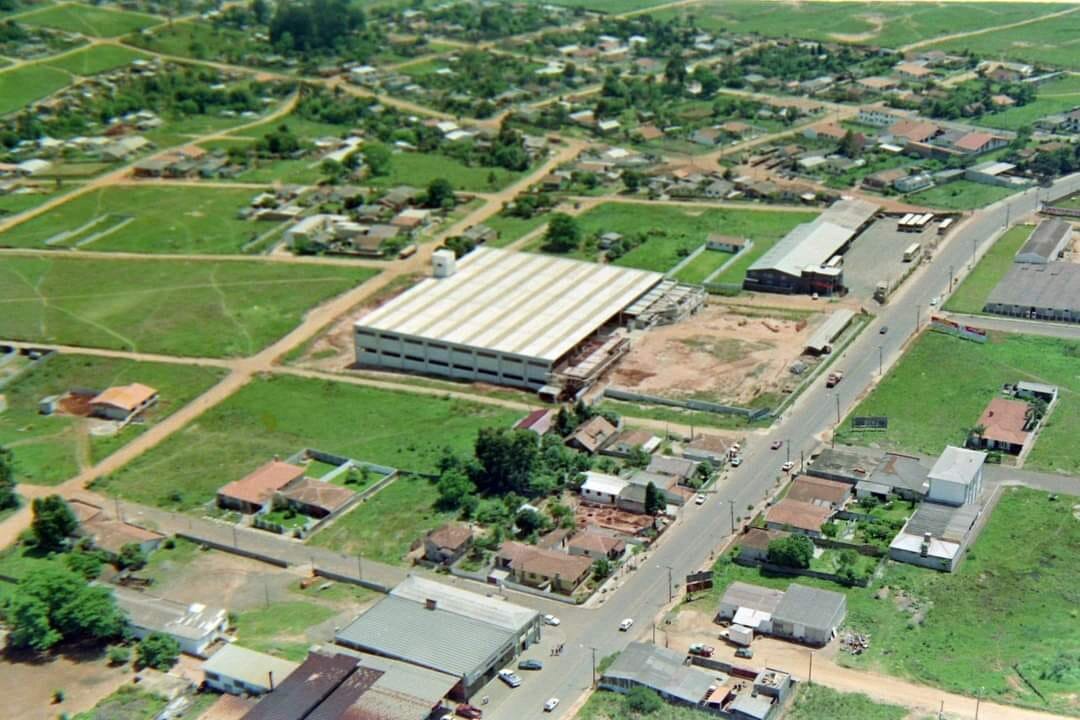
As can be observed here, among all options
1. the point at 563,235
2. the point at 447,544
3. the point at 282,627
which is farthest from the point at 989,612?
the point at 563,235

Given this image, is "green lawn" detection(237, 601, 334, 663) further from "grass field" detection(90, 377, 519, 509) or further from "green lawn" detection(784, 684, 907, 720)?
"green lawn" detection(784, 684, 907, 720)

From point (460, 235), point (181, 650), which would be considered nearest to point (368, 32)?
point (460, 235)

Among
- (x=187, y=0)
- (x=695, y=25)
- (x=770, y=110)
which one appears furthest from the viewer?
(x=187, y=0)

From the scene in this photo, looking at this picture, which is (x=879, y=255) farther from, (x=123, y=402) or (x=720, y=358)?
(x=123, y=402)

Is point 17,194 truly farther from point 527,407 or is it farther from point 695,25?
point 695,25

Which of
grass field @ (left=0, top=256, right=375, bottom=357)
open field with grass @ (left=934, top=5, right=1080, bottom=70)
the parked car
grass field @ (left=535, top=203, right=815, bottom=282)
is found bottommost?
grass field @ (left=0, top=256, right=375, bottom=357)

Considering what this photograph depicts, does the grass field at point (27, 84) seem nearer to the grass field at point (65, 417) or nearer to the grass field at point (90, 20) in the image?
the grass field at point (90, 20)

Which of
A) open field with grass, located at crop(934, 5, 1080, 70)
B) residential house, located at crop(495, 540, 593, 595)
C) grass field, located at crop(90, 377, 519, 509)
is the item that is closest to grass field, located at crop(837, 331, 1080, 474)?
residential house, located at crop(495, 540, 593, 595)
